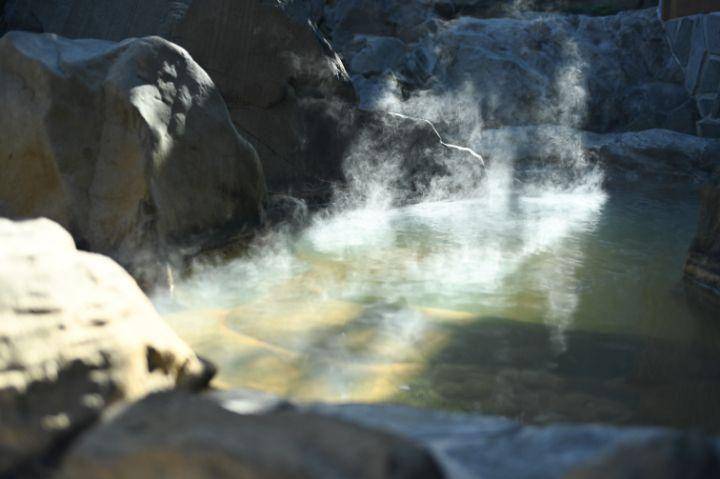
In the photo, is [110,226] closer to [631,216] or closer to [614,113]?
[631,216]

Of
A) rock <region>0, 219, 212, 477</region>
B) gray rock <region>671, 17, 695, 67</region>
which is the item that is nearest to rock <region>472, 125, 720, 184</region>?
gray rock <region>671, 17, 695, 67</region>

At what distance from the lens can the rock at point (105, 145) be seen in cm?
312

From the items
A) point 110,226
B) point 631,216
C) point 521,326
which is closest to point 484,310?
point 521,326

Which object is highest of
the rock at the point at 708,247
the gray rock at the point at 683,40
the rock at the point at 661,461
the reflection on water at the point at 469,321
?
the gray rock at the point at 683,40

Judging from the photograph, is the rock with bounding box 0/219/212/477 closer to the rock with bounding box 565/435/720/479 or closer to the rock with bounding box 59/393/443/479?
the rock with bounding box 59/393/443/479

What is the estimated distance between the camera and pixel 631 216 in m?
5.45

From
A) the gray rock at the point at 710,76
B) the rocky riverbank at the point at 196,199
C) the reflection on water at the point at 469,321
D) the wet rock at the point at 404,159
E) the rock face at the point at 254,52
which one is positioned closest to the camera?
the rocky riverbank at the point at 196,199

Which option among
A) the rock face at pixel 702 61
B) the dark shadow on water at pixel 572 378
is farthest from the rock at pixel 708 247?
the rock face at pixel 702 61

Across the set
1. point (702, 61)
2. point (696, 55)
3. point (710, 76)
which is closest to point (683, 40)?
point (696, 55)

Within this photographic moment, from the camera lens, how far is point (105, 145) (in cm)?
321

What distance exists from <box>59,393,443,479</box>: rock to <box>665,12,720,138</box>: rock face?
30.2 ft

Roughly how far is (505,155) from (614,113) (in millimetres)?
2466

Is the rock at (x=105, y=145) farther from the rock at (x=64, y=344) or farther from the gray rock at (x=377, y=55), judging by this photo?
the gray rock at (x=377, y=55)

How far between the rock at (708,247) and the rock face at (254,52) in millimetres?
2863
